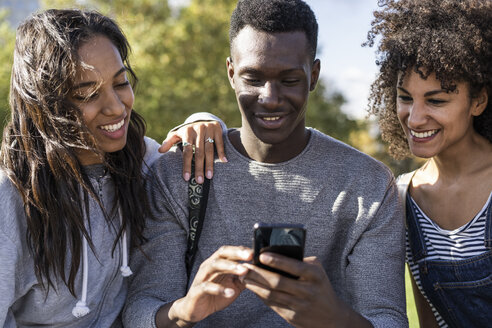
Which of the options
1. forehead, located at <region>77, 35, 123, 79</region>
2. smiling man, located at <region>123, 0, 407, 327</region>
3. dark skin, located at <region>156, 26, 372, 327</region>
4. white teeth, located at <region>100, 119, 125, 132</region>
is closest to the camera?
dark skin, located at <region>156, 26, 372, 327</region>

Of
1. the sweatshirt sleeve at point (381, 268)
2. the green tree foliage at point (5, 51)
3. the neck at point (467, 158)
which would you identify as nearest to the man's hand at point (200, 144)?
the sweatshirt sleeve at point (381, 268)

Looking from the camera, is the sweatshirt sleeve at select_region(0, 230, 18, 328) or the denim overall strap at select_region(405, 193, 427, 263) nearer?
the sweatshirt sleeve at select_region(0, 230, 18, 328)

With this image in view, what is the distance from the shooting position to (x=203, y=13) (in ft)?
55.8

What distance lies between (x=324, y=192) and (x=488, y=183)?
38.4 inches

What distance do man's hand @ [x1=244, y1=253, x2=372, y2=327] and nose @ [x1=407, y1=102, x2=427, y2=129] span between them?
132 centimetres

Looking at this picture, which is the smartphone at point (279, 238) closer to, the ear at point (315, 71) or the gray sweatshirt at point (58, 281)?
the gray sweatshirt at point (58, 281)

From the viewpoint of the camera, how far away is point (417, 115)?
339cm

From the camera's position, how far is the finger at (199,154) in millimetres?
3336

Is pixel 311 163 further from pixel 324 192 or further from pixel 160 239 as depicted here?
pixel 160 239

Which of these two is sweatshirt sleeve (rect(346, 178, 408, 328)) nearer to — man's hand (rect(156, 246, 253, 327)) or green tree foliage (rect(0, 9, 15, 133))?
man's hand (rect(156, 246, 253, 327))

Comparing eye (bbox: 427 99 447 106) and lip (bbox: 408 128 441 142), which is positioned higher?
eye (bbox: 427 99 447 106)

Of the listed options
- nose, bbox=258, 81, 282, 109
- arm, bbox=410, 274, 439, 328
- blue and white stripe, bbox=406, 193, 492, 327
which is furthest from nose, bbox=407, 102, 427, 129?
arm, bbox=410, 274, 439, 328

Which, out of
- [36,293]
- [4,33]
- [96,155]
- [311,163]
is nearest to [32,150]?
[96,155]

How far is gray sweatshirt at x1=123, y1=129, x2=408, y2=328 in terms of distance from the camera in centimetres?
320
